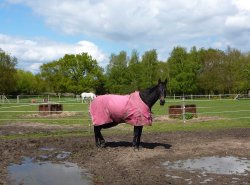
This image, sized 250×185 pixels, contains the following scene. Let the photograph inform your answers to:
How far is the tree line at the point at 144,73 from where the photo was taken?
2457 inches

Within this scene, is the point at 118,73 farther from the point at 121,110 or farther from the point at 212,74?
the point at 121,110

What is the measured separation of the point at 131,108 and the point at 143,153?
1.23 metres

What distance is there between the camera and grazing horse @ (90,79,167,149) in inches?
390

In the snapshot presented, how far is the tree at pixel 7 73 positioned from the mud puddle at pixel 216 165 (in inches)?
2237

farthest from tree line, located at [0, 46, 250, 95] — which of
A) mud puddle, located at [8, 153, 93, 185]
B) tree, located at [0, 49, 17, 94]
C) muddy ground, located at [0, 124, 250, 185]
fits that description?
mud puddle, located at [8, 153, 93, 185]

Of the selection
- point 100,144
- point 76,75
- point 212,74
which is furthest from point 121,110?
point 76,75

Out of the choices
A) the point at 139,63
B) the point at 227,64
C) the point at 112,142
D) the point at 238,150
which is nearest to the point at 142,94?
the point at 112,142

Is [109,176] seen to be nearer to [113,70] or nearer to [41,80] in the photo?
[113,70]

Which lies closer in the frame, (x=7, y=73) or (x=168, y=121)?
(x=168, y=121)

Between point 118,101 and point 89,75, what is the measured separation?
62771 millimetres

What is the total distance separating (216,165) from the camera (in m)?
8.31

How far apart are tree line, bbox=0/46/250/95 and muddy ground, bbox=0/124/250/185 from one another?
4332 centimetres

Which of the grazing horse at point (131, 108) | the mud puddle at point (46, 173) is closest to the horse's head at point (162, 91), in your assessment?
the grazing horse at point (131, 108)

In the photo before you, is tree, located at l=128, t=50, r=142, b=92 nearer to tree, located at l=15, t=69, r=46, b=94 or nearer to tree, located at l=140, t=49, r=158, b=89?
Answer: tree, located at l=140, t=49, r=158, b=89
